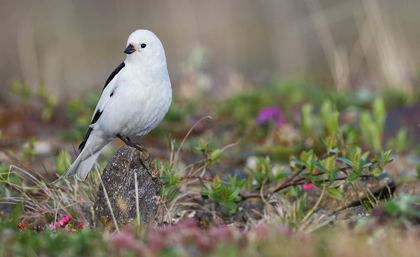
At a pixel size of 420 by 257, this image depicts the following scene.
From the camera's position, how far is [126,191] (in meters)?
3.77

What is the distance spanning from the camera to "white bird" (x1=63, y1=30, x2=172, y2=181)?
13.1ft

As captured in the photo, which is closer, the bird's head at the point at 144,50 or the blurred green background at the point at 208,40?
the bird's head at the point at 144,50

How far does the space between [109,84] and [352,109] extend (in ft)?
13.8

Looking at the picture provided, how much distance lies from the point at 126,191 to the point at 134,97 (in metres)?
0.63

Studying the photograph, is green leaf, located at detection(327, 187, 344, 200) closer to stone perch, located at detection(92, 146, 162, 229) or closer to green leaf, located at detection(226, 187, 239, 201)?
green leaf, located at detection(226, 187, 239, 201)

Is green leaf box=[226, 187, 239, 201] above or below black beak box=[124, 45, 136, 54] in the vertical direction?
below

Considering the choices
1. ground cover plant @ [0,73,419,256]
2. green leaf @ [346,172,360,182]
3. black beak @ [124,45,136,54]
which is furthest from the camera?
black beak @ [124,45,136,54]

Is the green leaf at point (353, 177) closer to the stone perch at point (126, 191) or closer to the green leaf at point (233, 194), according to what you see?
the green leaf at point (233, 194)

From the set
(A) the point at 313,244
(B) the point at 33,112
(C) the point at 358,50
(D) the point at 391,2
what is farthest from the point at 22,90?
(D) the point at 391,2

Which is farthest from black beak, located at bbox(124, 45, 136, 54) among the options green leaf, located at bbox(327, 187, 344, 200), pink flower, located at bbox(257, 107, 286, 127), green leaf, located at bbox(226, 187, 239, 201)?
pink flower, located at bbox(257, 107, 286, 127)

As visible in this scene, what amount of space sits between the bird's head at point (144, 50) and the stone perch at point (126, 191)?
693 millimetres

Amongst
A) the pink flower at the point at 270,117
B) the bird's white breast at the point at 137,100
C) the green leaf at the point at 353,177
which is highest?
the bird's white breast at the point at 137,100

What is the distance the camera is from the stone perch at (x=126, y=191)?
147 inches

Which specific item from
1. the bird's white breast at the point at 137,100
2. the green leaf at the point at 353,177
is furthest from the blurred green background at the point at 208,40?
the green leaf at the point at 353,177
